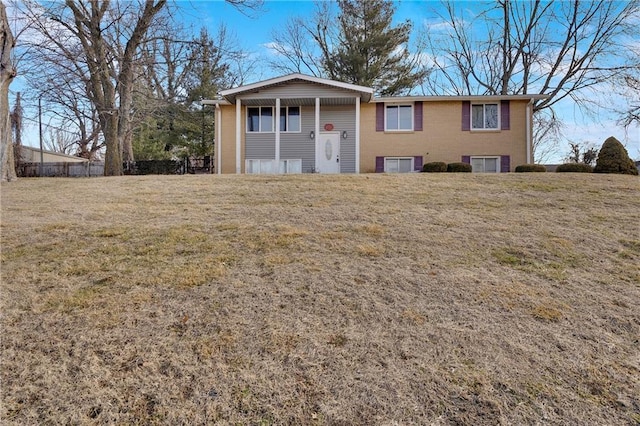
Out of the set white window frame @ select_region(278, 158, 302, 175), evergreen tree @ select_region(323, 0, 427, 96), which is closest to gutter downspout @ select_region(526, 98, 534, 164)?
evergreen tree @ select_region(323, 0, 427, 96)

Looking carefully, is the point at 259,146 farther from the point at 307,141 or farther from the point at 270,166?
the point at 307,141

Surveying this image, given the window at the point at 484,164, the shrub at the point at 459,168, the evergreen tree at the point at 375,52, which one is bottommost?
the shrub at the point at 459,168

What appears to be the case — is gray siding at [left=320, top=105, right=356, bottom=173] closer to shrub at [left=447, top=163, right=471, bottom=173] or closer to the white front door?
the white front door

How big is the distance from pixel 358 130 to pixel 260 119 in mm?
4503

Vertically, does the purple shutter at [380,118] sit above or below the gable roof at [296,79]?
below

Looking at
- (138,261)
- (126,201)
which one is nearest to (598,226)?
(138,261)

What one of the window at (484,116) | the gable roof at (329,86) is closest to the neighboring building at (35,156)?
the gable roof at (329,86)

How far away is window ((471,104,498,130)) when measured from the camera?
52.5 ft

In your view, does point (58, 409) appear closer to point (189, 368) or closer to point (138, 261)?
point (189, 368)

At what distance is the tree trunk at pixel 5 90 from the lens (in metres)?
9.94

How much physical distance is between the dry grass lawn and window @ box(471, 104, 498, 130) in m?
11.2

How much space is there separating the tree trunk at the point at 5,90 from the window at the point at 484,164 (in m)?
16.3

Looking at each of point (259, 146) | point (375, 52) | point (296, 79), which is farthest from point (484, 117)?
point (375, 52)

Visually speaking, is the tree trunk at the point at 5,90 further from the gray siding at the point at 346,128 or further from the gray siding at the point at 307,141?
the gray siding at the point at 346,128
